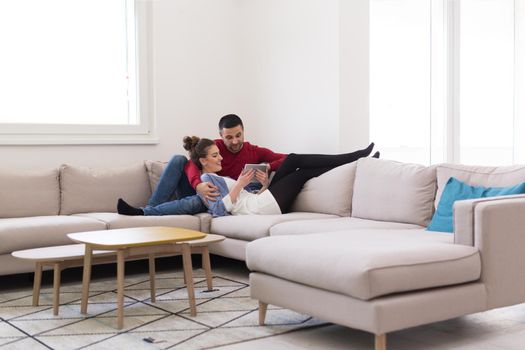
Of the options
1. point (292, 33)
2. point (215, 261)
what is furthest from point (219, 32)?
point (215, 261)

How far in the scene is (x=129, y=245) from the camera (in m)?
3.36

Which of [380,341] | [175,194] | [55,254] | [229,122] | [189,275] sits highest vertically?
[229,122]

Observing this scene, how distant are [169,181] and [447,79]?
273 cm

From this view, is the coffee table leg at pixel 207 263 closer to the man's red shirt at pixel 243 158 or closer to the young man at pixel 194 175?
the young man at pixel 194 175

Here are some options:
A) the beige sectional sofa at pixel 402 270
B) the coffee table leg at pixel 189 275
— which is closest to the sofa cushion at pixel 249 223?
the coffee table leg at pixel 189 275

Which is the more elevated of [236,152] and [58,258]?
[236,152]

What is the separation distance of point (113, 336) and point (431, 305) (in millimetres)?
1472

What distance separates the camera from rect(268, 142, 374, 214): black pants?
16.7ft

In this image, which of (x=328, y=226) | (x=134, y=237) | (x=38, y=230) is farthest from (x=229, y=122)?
(x=134, y=237)

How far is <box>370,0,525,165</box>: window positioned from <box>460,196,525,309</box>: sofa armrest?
2931mm

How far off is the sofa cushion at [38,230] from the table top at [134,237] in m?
0.74

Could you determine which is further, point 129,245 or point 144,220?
point 144,220

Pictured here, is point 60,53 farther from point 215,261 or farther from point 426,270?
point 426,270

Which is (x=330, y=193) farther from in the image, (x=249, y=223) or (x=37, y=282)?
(x=37, y=282)
